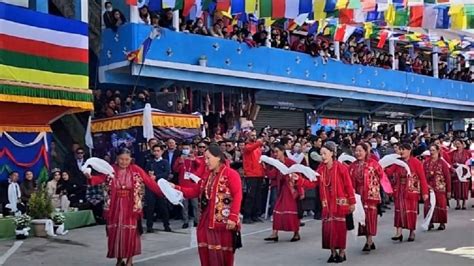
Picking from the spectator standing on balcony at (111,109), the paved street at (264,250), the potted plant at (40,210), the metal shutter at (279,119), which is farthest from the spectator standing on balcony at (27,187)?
the metal shutter at (279,119)

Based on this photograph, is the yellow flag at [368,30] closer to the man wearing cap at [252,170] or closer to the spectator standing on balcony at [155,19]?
the spectator standing on balcony at [155,19]

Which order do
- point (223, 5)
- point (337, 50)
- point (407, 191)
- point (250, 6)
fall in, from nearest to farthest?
point (407, 191) → point (250, 6) → point (223, 5) → point (337, 50)

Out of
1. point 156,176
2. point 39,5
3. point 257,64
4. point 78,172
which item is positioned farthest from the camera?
point 257,64

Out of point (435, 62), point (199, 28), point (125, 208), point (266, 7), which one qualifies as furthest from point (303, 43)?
point (125, 208)

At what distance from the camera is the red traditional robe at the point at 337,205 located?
8.77 meters

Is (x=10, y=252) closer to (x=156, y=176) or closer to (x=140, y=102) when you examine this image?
(x=156, y=176)

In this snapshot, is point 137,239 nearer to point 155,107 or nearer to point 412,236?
point 412,236

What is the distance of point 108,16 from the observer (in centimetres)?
1597

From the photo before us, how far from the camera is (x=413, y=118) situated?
2998 centimetres

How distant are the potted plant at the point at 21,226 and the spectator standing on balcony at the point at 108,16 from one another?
6055 millimetres

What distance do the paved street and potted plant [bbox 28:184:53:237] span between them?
35 centimetres

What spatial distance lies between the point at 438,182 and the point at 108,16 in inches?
335

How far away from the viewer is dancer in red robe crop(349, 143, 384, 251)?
9.52m

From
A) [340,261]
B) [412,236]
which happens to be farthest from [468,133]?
[340,261]
